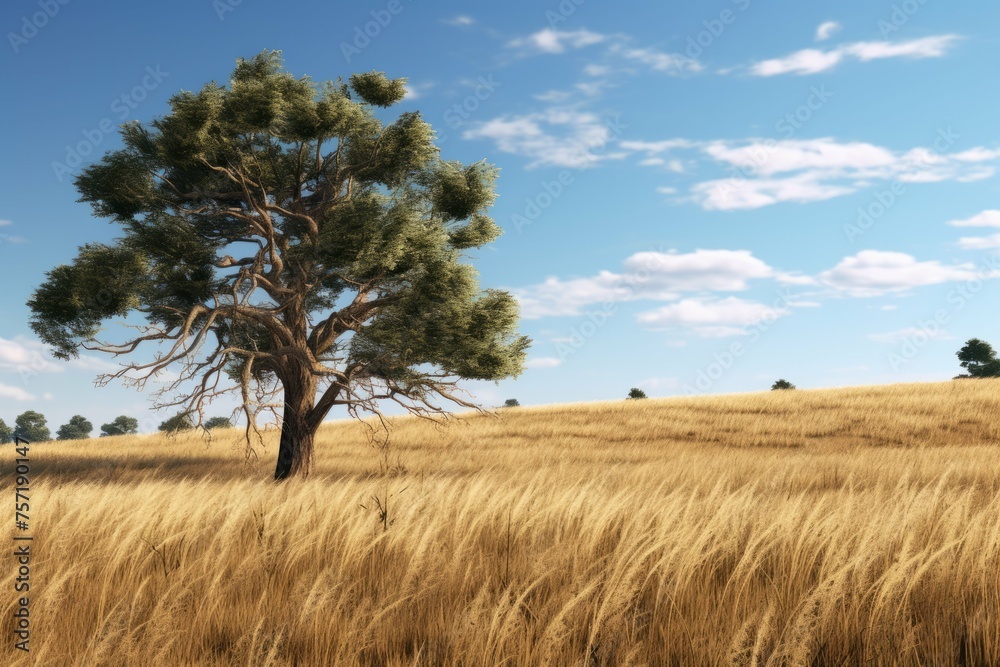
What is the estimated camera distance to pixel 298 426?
18234 millimetres

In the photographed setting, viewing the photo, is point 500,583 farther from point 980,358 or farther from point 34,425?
point 34,425

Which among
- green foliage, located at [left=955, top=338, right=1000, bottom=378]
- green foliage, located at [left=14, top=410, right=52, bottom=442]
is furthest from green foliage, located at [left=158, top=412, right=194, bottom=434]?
green foliage, located at [left=14, top=410, right=52, bottom=442]

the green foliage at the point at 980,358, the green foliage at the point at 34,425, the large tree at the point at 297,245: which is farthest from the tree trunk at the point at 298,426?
the green foliage at the point at 34,425

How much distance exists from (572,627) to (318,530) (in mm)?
2436

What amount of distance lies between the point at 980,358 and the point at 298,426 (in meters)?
70.2

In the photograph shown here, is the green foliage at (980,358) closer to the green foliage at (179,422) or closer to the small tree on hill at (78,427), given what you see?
the green foliage at (179,422)

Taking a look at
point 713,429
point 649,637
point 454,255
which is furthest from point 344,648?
point 713,429

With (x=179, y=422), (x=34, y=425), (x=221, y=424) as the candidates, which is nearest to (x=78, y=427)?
(x=34, y=425)

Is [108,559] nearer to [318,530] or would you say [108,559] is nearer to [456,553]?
[318,530]

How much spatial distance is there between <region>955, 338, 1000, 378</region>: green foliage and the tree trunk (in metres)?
A: 68.1

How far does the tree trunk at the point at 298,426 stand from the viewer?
60.1 feet

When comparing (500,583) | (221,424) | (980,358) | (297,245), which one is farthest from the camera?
(980,358)

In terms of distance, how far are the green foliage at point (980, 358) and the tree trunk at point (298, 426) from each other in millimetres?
68074

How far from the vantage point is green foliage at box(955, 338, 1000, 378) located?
6500 centimetres
